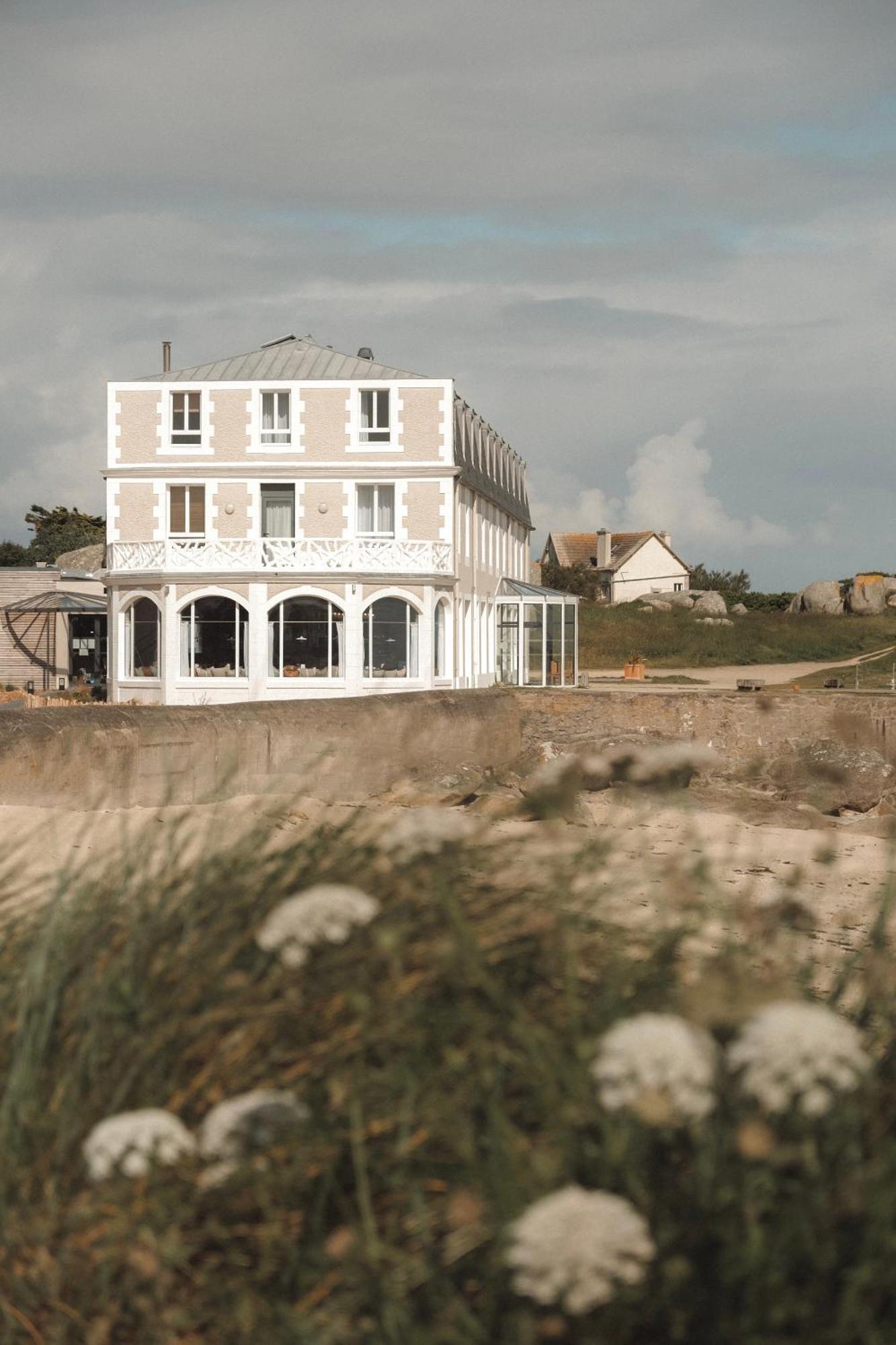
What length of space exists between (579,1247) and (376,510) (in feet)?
Result: 110

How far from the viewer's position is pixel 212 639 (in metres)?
33.8

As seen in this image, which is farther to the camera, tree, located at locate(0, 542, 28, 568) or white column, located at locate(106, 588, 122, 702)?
tree, located at locate(0, 542, 28, 568)

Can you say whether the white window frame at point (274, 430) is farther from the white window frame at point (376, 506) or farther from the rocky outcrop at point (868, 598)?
the rocky outcrop at point (868, 598)

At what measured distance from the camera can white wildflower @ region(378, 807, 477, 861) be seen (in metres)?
2.68

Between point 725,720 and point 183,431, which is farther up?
point 183,431

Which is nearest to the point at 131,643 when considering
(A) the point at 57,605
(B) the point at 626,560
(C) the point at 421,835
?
(A) the point at 57,605

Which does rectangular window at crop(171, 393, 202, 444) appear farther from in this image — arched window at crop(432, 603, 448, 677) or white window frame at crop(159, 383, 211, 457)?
arched window at crop(432, 603, 448, 677)

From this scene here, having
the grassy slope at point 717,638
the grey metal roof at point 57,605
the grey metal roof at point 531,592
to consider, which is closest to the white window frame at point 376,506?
the grey metal roof at point 531,592

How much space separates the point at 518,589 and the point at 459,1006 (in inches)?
1465

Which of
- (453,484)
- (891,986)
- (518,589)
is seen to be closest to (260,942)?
(891,986)

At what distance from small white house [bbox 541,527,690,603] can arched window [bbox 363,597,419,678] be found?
4430cm

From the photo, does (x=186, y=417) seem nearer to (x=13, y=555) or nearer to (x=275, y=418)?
(x=275, y=418)

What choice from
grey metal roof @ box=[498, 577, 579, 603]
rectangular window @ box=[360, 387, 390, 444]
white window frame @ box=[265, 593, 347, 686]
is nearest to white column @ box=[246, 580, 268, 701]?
white window frame @ box=[265, 593, 347, 686]

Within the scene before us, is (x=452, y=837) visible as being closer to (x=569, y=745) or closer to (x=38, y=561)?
Result: (x=569, y=745)
